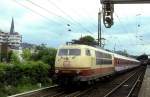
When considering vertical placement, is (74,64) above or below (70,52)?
below

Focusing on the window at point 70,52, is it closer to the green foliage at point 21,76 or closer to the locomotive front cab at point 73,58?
the locomotive front cab at point 73,58

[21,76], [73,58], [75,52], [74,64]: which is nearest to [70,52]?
[75,52]

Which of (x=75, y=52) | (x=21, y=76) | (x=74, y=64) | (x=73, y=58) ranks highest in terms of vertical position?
(x=75, y=52)

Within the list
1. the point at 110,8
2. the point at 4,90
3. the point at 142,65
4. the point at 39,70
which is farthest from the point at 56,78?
the point at 142,65

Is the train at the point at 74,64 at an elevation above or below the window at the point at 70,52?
below

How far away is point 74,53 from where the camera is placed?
1059 inches

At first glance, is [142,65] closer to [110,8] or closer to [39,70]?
[39,70]

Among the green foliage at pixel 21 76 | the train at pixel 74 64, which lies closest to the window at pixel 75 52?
the train at pixel 74 64

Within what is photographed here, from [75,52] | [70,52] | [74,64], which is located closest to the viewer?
[74,64]

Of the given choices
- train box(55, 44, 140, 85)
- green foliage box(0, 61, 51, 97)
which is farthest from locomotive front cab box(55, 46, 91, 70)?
green foliage box(0, 61, 51, 97)

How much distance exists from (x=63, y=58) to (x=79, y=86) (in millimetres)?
3642

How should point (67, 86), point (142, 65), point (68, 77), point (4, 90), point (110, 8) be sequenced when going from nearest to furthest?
1. point (110, 8)
2. point (4, 90)
3. point (68, 77)
4. point (67, 86)
5. point (142, 65)

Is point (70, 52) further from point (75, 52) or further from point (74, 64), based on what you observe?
point (74, 64)

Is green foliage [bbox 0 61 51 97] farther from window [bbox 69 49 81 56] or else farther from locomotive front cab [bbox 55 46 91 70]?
window [bbox 69 49 81 56]
